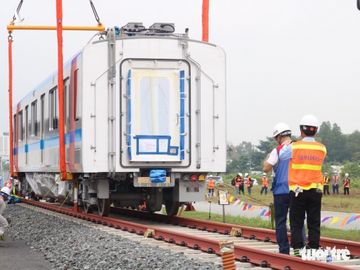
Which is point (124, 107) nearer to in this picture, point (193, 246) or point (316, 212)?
point (193, 246)

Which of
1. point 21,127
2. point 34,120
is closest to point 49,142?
point 34,120

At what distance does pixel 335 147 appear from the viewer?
14950 cm

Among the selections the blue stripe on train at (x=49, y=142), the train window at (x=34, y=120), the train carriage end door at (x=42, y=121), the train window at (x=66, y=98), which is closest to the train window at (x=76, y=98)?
the blue stripe on train at (x=49, y=142)

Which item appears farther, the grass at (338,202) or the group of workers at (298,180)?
the grass at (338,202)

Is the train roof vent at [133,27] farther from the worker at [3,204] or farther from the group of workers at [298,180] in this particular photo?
the group of workers at [298,180]

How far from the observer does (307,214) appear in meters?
8.81

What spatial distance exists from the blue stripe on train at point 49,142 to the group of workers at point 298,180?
657 centimetres

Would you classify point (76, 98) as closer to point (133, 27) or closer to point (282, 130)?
point (133, 27)

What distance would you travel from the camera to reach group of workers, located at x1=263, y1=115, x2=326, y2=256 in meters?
8.48

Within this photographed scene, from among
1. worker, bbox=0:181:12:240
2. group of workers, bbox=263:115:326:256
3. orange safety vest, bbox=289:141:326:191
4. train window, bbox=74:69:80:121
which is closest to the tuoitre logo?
group of workers, bbox=263:115:326:256

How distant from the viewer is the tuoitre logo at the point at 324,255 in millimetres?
8844

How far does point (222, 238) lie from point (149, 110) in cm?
313

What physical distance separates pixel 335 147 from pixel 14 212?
13261 centimetres

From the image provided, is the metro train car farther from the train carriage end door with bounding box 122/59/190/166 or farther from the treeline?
the treeline
